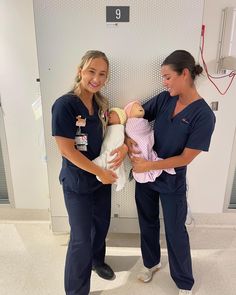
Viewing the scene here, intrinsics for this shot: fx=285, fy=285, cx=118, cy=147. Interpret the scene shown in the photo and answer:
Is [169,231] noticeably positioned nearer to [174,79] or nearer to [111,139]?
[111,139]

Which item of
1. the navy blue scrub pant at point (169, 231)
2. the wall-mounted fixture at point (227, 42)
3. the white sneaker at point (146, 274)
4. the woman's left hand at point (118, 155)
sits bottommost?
the white sneaker at point (146, 274)

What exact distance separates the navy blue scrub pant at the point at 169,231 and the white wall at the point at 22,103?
2.96ft

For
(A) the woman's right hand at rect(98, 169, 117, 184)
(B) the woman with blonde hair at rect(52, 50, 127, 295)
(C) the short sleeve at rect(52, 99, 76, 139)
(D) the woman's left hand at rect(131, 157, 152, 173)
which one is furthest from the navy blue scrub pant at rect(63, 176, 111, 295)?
(C) the short sleeve at rect(52, 99, 76, 139)

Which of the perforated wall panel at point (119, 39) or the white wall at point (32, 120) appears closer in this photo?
the perforated wall panel at point (119, 39)

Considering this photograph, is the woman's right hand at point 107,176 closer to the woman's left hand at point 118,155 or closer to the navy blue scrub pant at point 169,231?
the woman's left hand at point 118,155

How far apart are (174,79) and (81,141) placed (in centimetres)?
57

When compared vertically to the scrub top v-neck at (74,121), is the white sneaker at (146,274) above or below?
below

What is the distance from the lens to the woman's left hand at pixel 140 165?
5.16ft

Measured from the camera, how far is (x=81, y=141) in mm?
1474

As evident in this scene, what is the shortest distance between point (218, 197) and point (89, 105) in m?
1.40

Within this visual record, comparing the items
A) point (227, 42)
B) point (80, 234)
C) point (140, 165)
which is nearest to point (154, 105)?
point (140, 165)

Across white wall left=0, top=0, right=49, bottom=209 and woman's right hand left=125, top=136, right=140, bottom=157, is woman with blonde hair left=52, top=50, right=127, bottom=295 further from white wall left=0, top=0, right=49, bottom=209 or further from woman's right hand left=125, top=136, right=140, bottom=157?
Answer: white wall left=0, top=0, right=49, bottom=209

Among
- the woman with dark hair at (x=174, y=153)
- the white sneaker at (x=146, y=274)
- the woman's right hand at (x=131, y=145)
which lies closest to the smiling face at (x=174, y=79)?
the woman with dark hair at (x=174, y=153)

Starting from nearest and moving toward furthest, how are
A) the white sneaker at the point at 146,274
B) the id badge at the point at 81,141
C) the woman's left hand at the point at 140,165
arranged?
the id badge at the point at 81,141 < the woman's left hand at the point at 140,165 < the white sneaker at the point at 146,274
